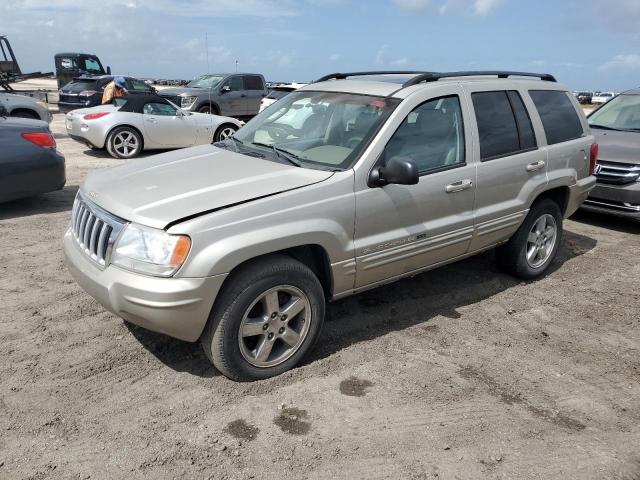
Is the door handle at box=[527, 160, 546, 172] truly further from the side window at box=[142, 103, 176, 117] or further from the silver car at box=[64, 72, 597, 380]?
the side window at box=[142, 103, 176, 117]

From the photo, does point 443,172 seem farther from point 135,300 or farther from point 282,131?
point 135,300

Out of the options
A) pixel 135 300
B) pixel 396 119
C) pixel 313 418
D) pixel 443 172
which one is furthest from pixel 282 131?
pixel 313 418

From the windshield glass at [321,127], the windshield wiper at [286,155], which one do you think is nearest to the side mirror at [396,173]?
the windshield glass at [321,127]

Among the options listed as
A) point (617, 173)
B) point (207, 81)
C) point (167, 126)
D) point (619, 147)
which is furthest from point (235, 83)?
point (617, 173)

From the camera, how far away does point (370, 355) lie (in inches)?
151

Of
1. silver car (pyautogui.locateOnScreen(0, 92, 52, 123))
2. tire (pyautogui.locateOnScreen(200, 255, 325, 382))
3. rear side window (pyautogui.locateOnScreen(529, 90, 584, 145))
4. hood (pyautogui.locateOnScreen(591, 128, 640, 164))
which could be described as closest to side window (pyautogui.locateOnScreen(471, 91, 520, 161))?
rear side window (pyautogui.locateOnScreen(529, 90, 584, 145))

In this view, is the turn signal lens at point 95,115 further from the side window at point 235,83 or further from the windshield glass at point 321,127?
the windshield glass at point 321,127

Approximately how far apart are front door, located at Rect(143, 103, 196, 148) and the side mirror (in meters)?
9.08

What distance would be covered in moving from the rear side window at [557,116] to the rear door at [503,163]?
0.81ft

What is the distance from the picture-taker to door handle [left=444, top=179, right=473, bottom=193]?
13.5 feet

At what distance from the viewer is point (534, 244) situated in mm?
5262

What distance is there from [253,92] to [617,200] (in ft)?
45.7

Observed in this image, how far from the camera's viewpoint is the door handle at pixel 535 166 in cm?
477

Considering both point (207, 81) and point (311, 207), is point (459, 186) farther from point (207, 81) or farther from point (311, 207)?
point (207, 81)
